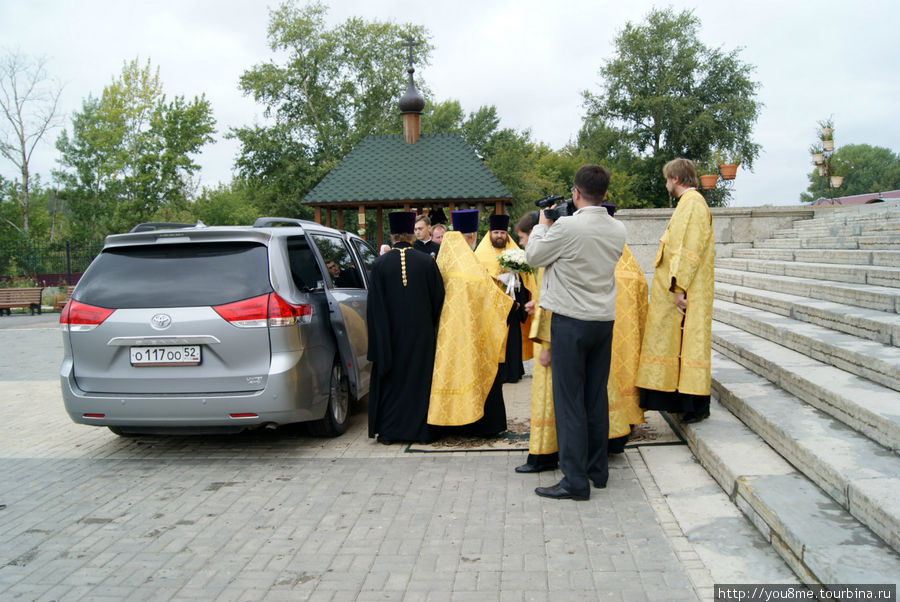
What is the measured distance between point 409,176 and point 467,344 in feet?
57.5

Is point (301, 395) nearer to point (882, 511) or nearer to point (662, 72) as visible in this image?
point (882, 511)

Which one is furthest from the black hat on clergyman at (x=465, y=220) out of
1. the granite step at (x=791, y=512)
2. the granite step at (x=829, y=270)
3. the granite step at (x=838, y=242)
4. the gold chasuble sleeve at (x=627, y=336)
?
the granite step at (x=838, y=242)

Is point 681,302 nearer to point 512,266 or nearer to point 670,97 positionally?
point 512,266

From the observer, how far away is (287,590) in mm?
3369

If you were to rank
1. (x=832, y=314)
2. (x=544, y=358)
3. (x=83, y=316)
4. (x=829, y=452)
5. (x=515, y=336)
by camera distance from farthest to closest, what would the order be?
(x=515, y=336) → (x=832, y=314) → (x=83, y=316) → (x=544, y=358) → (x=829, y=452)

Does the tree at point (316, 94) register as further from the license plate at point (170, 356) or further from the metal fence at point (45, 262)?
the license plate at point (170, 356)

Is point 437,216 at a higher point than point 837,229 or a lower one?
higher

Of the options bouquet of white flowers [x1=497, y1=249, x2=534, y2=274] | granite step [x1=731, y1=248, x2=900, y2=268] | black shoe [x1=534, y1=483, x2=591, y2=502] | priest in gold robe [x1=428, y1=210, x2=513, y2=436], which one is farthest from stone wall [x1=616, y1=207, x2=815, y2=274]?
black shoe [x1=534, y1=483, x2=591, y2=502]

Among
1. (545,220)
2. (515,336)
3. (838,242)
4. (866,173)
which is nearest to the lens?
(545,220)

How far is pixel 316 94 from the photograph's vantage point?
45.8m

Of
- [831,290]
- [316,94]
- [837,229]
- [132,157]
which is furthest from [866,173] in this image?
[831,290]

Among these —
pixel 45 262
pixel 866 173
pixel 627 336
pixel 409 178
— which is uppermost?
pixel 866 173

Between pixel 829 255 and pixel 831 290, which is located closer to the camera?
pixel 831 290

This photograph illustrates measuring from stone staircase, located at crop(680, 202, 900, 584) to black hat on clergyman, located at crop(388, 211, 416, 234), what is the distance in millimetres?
2733
